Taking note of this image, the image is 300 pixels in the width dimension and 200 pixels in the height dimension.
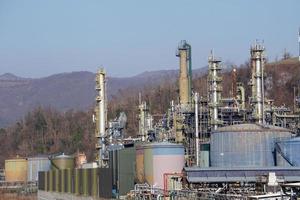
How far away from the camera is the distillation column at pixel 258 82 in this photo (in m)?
34.7

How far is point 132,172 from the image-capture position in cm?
3055

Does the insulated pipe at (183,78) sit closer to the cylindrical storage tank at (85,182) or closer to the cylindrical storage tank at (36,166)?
the cylindrical storage tank at (85,182)

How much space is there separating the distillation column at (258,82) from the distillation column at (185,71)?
5211mm

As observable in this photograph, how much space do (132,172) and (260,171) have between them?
6.67 m

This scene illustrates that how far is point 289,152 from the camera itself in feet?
93.3

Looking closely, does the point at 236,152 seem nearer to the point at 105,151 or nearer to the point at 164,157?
the point at 164,157

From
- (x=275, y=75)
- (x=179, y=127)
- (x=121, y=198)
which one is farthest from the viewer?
(x=275, y=75)

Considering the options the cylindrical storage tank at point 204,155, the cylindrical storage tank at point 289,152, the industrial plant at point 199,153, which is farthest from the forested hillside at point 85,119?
the cylindrical storage tank at point 289,152

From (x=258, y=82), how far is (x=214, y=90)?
244cm

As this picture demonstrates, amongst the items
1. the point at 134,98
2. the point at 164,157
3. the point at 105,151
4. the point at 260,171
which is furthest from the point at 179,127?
the point at 134,98

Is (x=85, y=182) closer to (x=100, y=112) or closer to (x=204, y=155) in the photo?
(x=100, y=112)

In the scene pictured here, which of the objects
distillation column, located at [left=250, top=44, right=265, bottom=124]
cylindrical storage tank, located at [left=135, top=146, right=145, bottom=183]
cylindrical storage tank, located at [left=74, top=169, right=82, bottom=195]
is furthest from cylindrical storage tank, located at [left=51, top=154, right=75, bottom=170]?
cylindrical storage tank, located at [left=135, top=146, right=145, bottom=183]

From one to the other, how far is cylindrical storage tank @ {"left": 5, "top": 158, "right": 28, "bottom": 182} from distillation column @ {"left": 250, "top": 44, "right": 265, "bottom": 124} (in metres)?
29.3

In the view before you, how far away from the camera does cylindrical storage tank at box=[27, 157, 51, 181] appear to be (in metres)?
57.9
